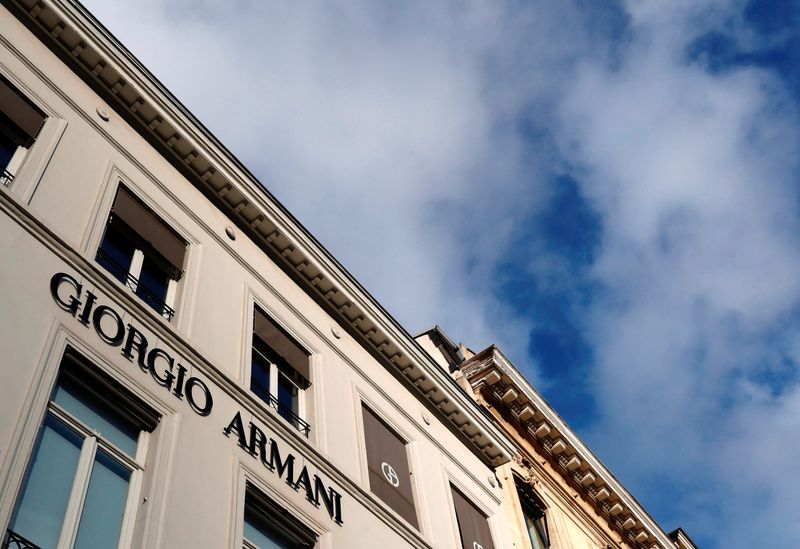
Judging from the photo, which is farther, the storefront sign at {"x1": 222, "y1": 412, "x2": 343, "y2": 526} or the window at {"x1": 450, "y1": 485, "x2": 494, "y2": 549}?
the window at {"x1": 450, "y1": 485, "x2": 494, "y2": 549}

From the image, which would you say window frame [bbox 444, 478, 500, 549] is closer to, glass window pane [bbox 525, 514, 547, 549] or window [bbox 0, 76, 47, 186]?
glass window pane [bbox 525, 514, 547, 549]

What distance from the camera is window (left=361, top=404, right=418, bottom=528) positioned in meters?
13.8

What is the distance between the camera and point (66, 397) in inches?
356

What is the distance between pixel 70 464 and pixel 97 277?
8.48 ft

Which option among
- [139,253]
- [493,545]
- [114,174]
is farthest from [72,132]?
[493,545]

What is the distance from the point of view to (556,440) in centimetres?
2314

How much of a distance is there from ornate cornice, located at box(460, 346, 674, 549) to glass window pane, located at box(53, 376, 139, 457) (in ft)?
43.7

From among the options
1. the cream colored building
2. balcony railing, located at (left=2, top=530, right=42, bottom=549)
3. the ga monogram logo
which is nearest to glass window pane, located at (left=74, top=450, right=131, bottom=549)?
balcony railing, located at (left=2, top=530, right=42, bottom=549)

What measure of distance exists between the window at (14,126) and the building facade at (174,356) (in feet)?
0.09

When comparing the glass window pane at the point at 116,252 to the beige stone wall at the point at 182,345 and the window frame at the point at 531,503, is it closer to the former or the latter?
the beige stone wall at the point at 182,345

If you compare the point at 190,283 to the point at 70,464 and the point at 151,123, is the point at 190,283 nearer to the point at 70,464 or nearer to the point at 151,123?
the point at 151,123

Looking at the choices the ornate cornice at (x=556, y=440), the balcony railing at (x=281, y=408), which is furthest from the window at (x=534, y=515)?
the balcony railing at (x=281, y=408)

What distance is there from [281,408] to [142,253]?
2.95m

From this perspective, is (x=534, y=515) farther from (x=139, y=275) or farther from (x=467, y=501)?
(x=139, y=275)
